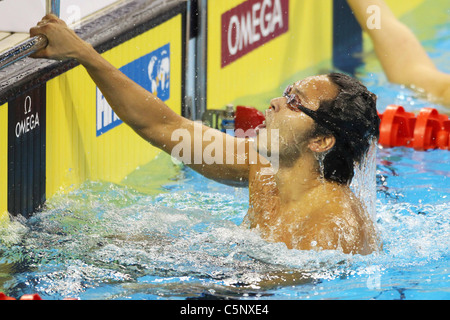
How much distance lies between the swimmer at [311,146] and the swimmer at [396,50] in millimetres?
334

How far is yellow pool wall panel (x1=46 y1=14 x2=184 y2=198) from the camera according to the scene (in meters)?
3.37

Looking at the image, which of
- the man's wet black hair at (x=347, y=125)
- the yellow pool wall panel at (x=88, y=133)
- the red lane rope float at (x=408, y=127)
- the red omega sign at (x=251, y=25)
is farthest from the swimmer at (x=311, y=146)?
the red omega sign at (x=251, y=25)

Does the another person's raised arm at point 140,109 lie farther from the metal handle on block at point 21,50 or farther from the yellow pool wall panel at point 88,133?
the yellow pool wall panel at point 88,133

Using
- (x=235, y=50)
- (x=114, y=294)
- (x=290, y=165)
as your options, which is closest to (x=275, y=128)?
(x=290, y=165)

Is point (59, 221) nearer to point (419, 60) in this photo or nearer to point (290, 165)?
point (290, 165)

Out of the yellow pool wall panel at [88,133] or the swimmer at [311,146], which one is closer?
the swimmer at [311,146]

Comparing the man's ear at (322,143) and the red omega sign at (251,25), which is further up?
the red omega sign at (251,25)

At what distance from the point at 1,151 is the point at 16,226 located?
0.30 m

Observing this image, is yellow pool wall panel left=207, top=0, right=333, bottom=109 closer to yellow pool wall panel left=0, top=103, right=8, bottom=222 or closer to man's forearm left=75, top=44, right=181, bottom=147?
man's forearm left=75, top=44, right=181, bottom=147

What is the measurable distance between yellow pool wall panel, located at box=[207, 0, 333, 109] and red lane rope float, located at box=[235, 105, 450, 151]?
0.34 m

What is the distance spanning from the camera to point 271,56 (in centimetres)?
541

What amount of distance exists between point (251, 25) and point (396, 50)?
2153 mm

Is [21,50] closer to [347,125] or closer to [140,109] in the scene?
[140,109]

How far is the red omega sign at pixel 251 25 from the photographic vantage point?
4840 millimetres
